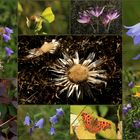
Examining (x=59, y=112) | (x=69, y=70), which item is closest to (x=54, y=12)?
(x=69, y=70)

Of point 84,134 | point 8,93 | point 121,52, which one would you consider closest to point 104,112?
point 84,134

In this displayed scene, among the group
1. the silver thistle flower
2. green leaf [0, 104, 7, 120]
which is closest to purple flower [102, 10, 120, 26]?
the silver thistle flower

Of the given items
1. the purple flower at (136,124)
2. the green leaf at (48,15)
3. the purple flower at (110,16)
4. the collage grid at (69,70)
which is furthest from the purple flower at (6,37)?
the purple flower at (136,124)

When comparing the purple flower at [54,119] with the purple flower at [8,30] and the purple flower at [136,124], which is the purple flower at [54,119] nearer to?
the purple flower at [136,124]

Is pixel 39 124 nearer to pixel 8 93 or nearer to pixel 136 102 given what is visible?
pixel 8 93

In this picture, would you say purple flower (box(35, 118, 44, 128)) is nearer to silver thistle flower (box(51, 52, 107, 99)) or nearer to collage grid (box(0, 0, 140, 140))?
collage grid (box(0, 0, 140, 140))

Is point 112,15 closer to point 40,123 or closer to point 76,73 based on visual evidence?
point 76,73

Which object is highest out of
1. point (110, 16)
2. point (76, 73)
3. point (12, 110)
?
point (110, 16)

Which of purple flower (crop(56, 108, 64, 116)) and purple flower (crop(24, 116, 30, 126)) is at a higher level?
purple flower (crop(56, 108, 64, 116))
